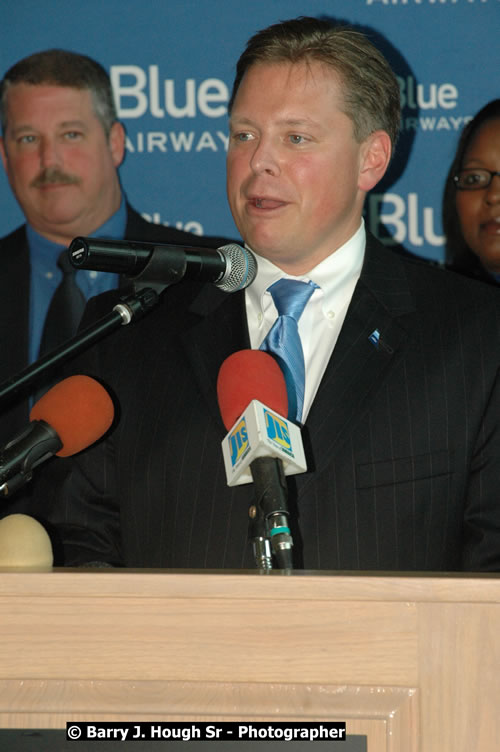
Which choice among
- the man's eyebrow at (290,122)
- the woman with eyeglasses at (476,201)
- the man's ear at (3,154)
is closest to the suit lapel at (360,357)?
the man's eyebrow at (290,122)

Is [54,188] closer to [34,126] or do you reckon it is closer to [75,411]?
[34,126]

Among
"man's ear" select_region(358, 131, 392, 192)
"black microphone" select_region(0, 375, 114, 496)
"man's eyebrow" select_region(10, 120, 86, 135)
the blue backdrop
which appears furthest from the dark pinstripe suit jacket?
"man's eyebrow" select_region(10, 120, 86, 135)

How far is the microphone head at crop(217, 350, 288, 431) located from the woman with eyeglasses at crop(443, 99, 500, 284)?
2.09m

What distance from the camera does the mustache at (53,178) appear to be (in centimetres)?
361

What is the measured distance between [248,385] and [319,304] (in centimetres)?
94

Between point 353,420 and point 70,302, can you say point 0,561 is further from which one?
point 70,302

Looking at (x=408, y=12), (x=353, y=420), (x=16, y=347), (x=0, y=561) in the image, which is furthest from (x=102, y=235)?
(x=0, y=561)

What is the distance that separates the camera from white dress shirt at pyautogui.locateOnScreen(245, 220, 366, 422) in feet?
7.52

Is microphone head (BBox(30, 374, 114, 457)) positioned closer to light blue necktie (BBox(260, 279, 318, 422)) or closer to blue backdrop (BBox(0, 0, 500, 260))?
light blue necktie (BBox(260, 279, 318, 422))

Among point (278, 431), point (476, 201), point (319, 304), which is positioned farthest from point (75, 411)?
point (476, 201)

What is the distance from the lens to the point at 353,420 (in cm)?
212

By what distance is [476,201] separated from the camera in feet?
11.1

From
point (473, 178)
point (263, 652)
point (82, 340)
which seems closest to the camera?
point (263, 652)

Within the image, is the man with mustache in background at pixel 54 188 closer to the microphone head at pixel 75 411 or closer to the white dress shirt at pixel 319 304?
the white dress shirt at pixel 319 304
